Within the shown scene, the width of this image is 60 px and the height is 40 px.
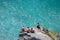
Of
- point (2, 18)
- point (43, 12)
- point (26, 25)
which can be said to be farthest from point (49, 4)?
point (2, 18)

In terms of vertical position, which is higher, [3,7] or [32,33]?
[3,7]

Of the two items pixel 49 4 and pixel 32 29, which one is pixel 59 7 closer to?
pixel 49 4

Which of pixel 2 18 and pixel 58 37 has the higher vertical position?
pixel 2 18

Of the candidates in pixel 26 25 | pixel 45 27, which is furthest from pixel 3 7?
pixel 45 27

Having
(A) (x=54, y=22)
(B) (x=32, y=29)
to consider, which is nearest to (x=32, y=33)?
(B) (x=32, y=29)

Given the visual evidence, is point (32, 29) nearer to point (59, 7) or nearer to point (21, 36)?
point (21, 36)
